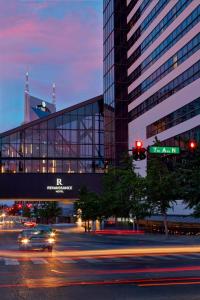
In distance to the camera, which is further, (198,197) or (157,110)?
(157,110)

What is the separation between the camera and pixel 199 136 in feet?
188

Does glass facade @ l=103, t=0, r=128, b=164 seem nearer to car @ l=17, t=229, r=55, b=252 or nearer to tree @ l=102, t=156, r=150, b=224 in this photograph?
tree @ l=102, t=156, r=150, b=224

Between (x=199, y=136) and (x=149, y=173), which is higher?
(x=199, y=136)

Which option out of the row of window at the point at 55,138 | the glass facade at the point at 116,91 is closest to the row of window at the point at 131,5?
the glass facade at the point at 116,91

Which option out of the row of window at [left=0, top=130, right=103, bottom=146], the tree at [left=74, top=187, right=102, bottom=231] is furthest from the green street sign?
the row of window at [left=0, top=130, right=103, bottom=146]

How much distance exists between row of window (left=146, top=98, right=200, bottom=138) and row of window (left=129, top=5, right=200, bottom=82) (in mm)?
8161

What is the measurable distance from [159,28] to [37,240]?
146ft

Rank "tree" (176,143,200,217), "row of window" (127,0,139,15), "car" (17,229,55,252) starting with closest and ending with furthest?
"car" (17,229,55,252) < "tree" (176,143,200,217) < "row of window" (127,0,139,15)

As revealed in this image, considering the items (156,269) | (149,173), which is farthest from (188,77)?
(156,269)

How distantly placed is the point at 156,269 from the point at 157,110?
51320 millimetres

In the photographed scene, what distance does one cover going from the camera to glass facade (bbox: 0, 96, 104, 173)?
8250cm

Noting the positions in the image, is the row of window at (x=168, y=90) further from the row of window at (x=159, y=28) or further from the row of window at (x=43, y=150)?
the row of window at (x=43, y=150)

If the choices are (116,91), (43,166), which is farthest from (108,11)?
(43,166)

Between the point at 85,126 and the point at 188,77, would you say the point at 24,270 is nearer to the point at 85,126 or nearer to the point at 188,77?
the point at 188,77
